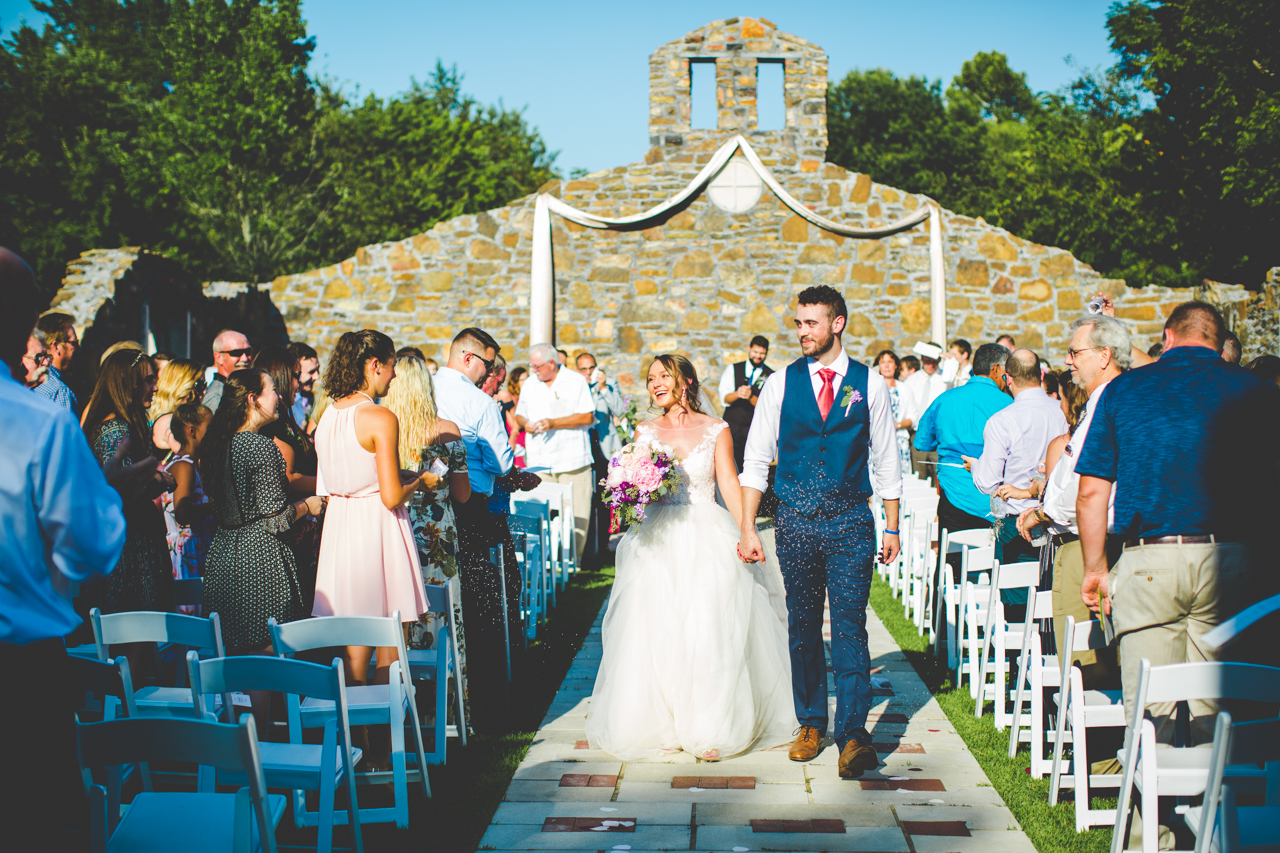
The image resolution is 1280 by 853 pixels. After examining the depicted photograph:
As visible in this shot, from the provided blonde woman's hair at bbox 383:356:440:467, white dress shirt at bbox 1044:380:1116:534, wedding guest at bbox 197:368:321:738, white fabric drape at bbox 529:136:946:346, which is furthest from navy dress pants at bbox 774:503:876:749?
white fabric drape at bbox 529:136:946:346

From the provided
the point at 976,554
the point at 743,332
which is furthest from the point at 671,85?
the point at 976,554

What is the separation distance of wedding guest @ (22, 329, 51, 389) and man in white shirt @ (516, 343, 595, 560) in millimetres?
3948

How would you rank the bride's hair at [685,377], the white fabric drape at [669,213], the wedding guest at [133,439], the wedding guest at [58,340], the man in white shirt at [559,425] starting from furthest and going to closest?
the white fabric drape at [669,213], the man in white shirt at [559,425], the wedding guest at [58,340], the bride's hair at [685,377], the wedding guest at [133,439]

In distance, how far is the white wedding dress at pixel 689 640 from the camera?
4484 millimetres

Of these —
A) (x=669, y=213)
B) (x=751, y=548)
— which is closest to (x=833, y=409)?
(x=751, y=548)

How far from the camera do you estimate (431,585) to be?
15.4 feet

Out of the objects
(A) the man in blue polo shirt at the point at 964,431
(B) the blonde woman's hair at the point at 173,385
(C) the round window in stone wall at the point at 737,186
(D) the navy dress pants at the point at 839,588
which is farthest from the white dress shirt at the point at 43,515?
(C) the round window in stone wall at the point at 737,186

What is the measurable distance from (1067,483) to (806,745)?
1616 millimetres

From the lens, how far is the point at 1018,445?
5.33 m

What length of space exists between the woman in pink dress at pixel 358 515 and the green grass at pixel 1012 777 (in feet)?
8.62

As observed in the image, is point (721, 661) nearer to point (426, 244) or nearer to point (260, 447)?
point (260, 447)

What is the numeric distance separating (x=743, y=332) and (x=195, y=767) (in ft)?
37.8

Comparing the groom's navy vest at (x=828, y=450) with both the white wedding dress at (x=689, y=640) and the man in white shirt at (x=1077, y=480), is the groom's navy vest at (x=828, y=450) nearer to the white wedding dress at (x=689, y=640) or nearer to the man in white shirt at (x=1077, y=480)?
the white wedding dress at (x=689, y=640)

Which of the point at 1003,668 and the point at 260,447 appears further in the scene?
the point at 1003,668
